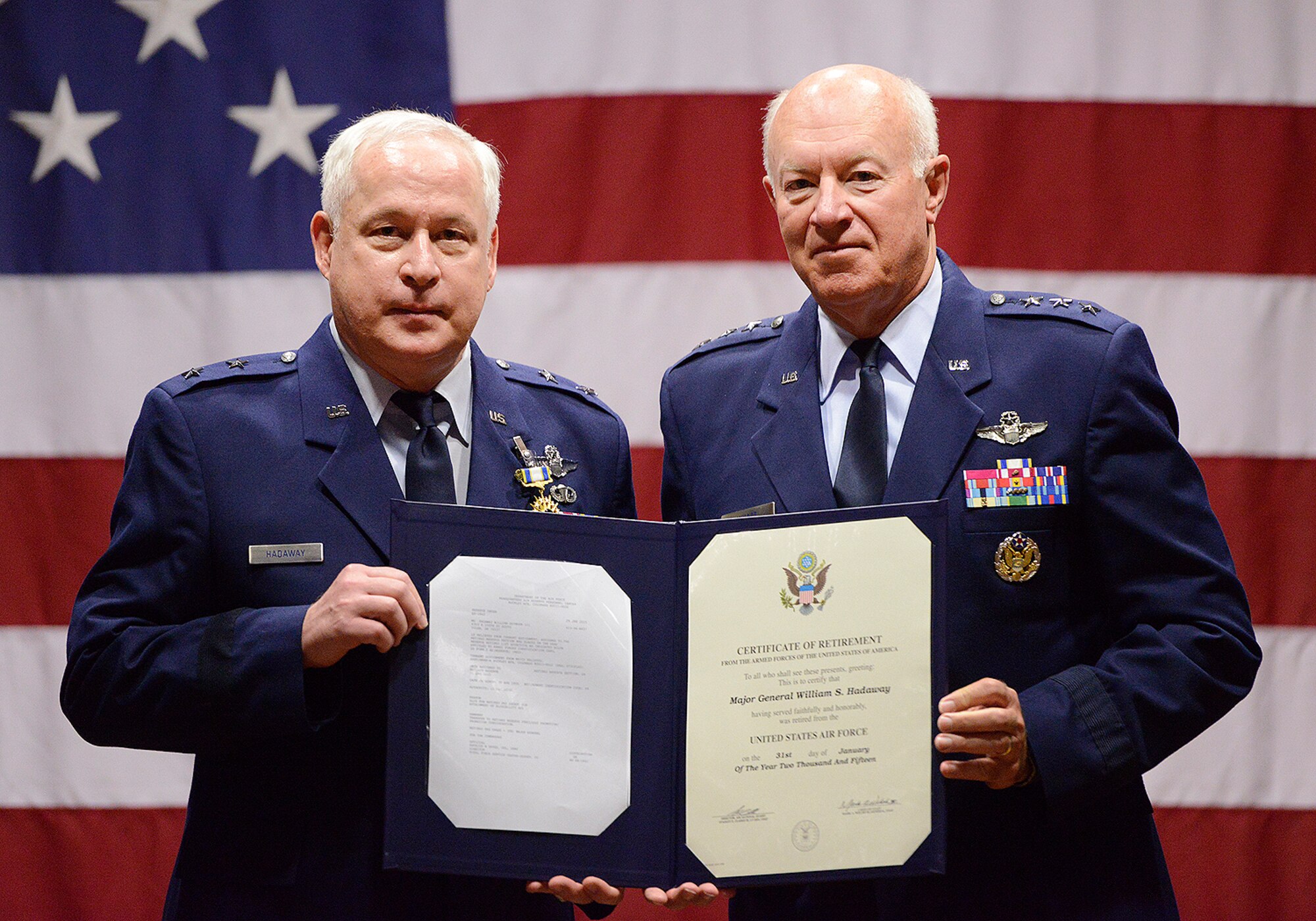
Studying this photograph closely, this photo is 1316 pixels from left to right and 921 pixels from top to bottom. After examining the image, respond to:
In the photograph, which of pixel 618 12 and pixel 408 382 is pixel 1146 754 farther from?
pixel 618 12

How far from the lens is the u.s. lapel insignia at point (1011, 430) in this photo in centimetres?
178

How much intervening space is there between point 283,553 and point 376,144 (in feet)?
2.01

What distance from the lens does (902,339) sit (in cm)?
190

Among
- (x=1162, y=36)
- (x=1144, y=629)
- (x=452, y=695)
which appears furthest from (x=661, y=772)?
(x=1162, y=36)

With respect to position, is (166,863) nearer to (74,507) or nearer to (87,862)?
(87,862)

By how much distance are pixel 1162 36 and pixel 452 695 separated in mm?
2467

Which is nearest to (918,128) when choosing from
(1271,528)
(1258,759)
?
(1271,528)

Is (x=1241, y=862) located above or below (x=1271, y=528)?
below

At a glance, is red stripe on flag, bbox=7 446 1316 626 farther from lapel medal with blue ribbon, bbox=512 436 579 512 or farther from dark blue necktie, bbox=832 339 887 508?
dark blue necktie, bbox=832 339 887 508

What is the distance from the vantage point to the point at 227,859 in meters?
1.69

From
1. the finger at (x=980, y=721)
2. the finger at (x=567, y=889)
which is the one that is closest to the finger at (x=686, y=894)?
the finger at (x=567, y=889)

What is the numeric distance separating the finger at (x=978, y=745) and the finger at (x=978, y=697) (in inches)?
1.4

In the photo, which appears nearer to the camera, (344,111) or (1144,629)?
(1144,629)

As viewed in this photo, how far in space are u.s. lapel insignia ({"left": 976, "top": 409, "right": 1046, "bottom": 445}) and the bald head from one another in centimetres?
41
